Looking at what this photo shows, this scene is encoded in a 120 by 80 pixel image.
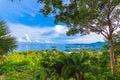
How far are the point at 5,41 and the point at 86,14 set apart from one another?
729cm

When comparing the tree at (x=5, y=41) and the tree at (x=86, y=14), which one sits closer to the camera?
the tree at (x=86, y=14)

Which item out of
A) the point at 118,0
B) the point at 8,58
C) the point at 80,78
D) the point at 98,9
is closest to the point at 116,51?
the point at 80,78

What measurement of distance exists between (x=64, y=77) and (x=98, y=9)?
5.00m

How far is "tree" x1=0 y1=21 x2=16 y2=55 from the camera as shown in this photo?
69.4 ft

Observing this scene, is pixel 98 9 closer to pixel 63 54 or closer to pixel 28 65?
pixel 63 54

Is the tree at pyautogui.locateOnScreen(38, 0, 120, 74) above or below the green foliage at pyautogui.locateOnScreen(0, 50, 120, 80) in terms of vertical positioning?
above

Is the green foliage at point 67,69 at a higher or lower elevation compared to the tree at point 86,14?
lower

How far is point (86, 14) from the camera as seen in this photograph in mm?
15750

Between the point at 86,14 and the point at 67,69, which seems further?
the point at 67,69

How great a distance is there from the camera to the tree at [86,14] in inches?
612

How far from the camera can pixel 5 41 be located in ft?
69.9

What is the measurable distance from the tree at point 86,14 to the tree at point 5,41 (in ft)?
16.8

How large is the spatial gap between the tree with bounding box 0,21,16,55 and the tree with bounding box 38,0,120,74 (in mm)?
5135

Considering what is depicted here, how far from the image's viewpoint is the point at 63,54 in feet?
66.7
